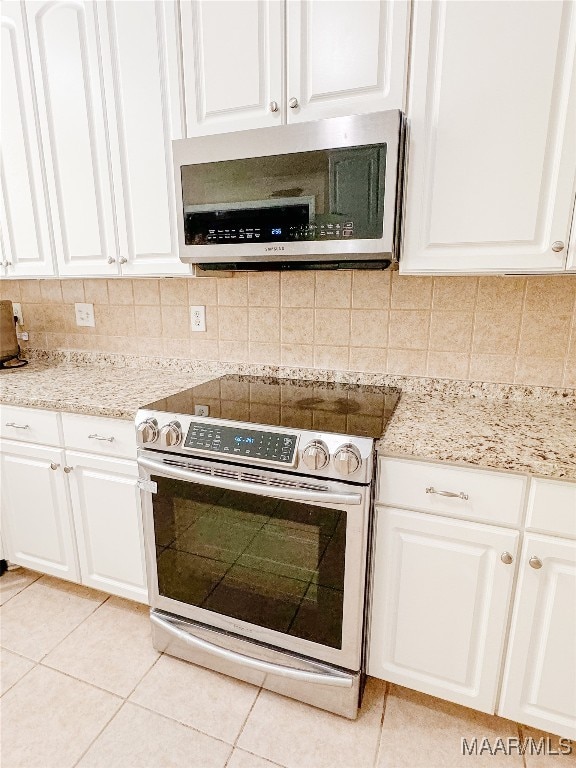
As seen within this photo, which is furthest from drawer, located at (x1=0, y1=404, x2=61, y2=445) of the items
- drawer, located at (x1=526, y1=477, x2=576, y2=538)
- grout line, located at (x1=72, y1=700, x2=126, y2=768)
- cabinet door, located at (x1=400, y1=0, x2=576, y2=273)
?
drawer, located at (x1=526, y1=477, x2=576, y2=538)

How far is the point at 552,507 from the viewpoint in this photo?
1033mm

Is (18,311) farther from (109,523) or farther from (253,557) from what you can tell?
(253,557)

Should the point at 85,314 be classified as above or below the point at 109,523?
above

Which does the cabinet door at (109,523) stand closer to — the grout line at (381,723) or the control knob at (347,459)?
the control knob at (347,459)

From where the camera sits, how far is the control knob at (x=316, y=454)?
113 cm

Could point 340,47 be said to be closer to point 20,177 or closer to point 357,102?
point 357,102

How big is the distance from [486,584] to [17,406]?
1.69 m

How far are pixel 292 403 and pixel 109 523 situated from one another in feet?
2.72

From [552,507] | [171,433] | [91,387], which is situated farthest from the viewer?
[91,387]

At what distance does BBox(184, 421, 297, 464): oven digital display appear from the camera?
1169 mm

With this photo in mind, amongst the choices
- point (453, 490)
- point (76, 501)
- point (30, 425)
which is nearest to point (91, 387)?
point (30, 425)

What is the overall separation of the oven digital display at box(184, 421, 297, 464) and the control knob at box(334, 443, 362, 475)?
0.41 feet

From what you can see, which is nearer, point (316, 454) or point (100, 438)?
point (316, 454)

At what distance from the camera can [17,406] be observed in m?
1.63
